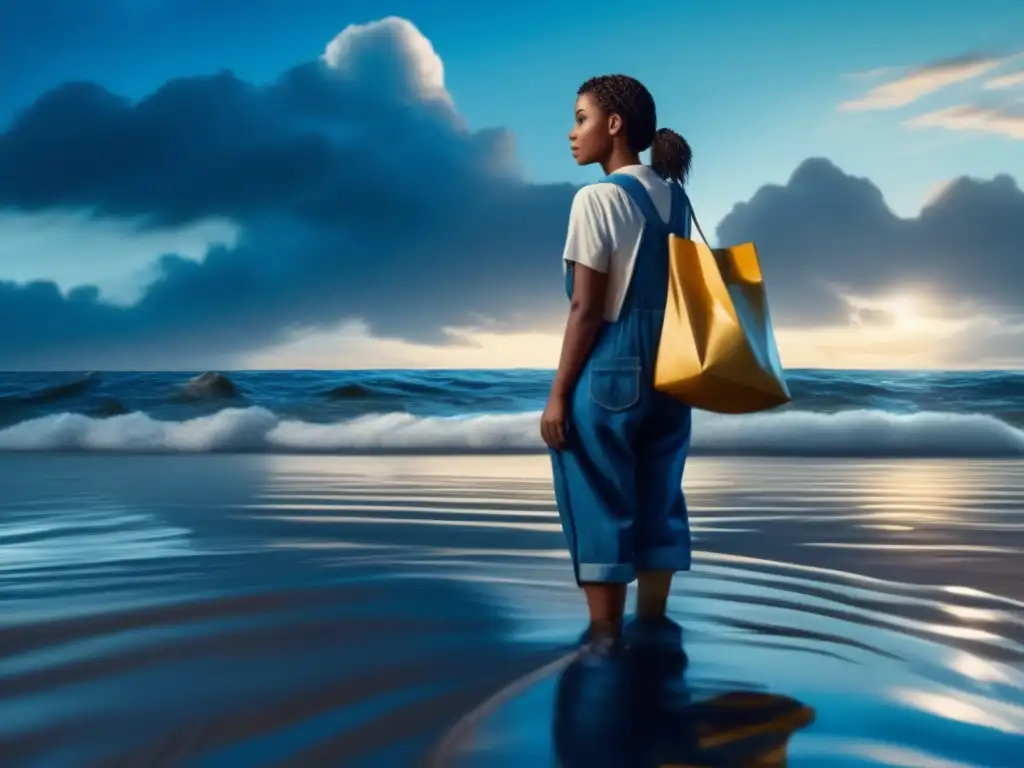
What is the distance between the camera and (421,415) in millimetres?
15797

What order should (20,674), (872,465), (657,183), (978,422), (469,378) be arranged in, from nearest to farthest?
(20,674) < (657,183) < (872,465) < (978,422) < (469,378)

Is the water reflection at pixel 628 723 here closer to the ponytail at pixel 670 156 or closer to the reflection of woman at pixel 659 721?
the reflection of woman at pixel 659 721

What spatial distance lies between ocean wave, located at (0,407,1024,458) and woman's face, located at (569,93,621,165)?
800cm

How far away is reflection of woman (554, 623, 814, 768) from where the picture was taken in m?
1.96

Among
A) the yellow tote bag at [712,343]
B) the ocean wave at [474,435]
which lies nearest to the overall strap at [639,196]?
the yellow tote bag at [712,343]

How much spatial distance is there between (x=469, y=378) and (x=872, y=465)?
9.83m

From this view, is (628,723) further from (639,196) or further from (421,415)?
(421,415)

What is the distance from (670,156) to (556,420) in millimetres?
872

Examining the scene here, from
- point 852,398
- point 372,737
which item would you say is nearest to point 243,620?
point 372,737

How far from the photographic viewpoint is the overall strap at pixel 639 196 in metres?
2.91

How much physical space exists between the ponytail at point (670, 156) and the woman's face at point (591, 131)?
0.14m

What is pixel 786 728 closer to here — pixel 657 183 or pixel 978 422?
pixel 657 183

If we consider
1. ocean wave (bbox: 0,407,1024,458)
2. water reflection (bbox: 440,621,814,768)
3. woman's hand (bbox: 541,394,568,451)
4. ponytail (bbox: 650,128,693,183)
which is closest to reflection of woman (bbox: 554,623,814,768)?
water reflection (bbox: 440,621,814,768)

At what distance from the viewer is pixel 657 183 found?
9.78 ft
